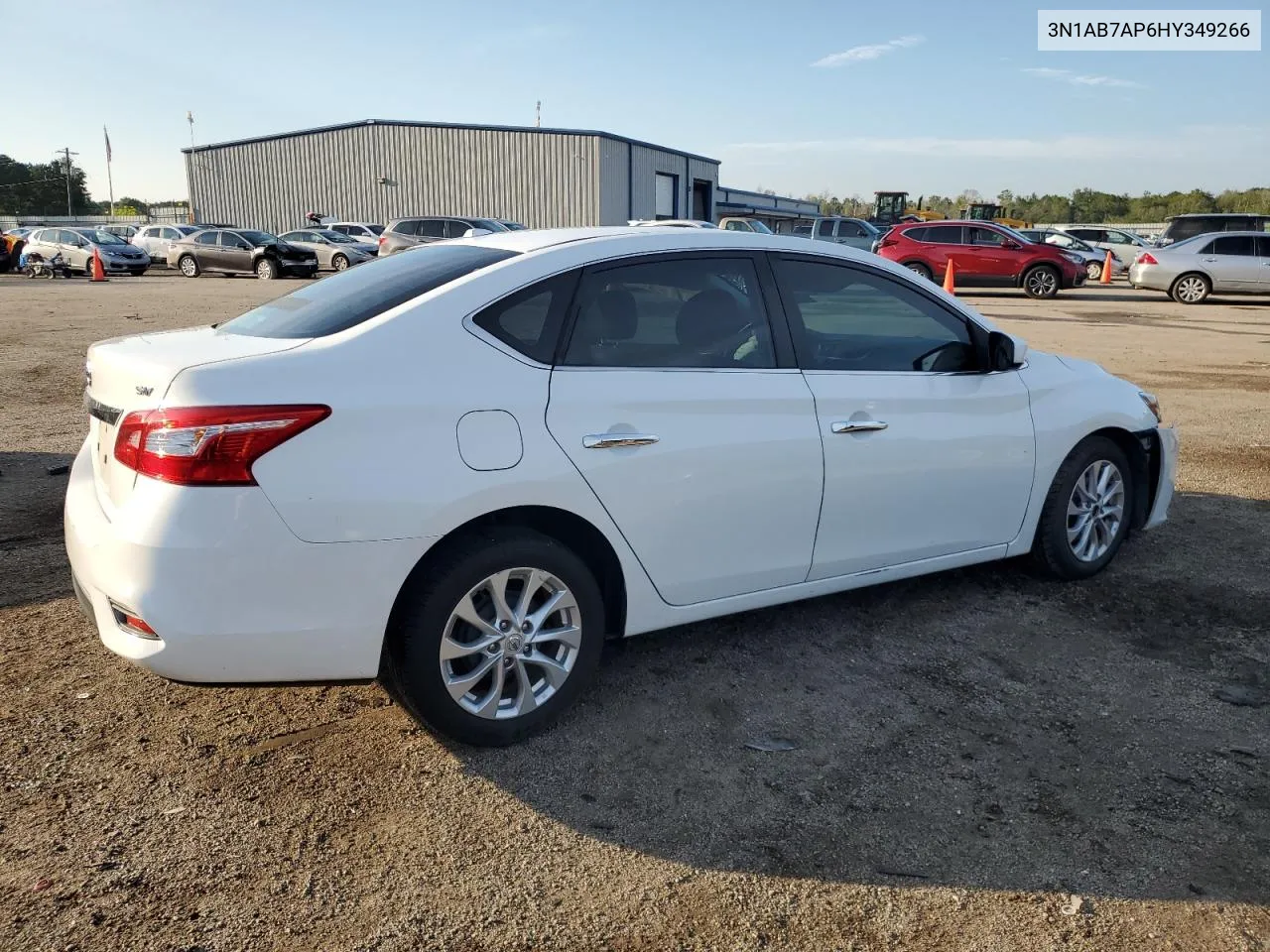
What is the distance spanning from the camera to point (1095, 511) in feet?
15.5

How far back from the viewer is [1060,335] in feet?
51.0

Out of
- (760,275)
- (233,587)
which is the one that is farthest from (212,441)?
(760,275)

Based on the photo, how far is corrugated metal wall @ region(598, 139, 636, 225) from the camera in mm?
42094

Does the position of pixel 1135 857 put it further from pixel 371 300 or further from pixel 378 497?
pixel 371 300

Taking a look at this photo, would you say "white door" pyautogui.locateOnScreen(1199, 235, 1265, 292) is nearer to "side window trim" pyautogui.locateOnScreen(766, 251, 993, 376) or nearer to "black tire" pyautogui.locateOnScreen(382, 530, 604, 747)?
"side window trim" pyautogui.locateOnScreen(766, 251, 993, 376)

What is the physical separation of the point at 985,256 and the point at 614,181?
23.2m

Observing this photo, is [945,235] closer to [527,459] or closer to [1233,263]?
[1233,263]

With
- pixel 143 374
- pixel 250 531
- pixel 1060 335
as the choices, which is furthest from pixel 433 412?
pixel 1060 335

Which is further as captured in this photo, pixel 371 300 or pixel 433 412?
pixel 371 300

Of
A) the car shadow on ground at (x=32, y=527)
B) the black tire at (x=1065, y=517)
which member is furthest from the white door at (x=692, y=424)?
the car shadow on ground at (x=32, y=527)

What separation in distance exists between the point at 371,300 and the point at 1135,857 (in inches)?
111

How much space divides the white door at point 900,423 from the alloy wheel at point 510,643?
1.10m

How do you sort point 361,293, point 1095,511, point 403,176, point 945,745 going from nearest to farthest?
1. point 945,745
2. point 361,293
3. point 1095,511
4. point 403,176

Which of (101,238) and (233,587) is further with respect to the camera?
(101,238)
